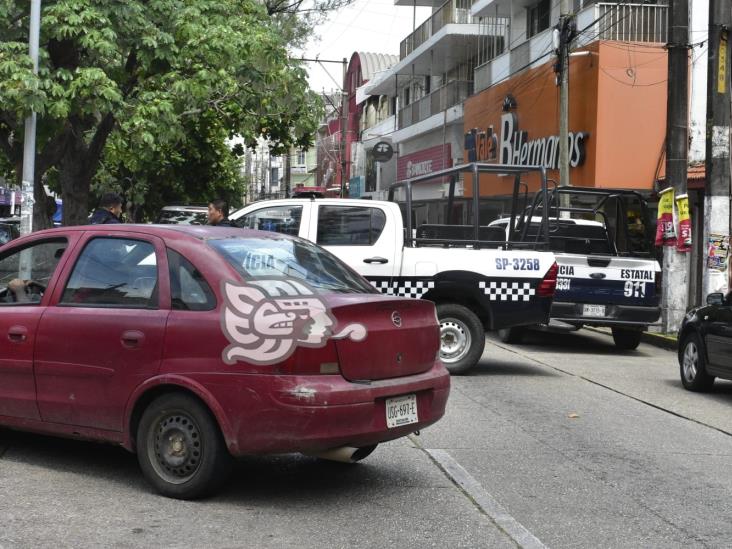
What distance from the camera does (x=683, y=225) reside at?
17234 mm

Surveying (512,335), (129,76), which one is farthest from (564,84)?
(129,76)

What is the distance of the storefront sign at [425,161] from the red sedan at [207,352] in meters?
31.3

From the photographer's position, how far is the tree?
15.5m

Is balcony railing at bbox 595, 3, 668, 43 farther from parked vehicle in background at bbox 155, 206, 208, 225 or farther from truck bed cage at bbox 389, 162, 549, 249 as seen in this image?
truck bed cage at bbox 389, 162, 549, 249

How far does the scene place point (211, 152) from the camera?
108ft

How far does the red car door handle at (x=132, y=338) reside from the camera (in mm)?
5949

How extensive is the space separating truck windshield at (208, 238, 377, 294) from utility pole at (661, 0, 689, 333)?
1184 cm

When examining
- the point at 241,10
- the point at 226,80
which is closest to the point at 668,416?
the point at 226,80

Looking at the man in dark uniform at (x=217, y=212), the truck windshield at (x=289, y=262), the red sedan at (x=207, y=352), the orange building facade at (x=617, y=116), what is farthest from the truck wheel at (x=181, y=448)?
the orange building facade at (x=617, y=116)

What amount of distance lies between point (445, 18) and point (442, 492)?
3425cm

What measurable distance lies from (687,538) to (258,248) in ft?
9.81

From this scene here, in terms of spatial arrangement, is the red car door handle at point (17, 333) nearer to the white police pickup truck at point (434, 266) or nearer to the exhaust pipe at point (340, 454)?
the exhaust pipe at point (340, 454)

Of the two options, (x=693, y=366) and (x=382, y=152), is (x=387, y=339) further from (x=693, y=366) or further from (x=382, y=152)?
(x=382, y=152)

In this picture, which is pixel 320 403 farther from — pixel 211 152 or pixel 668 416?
pixel 211 152
